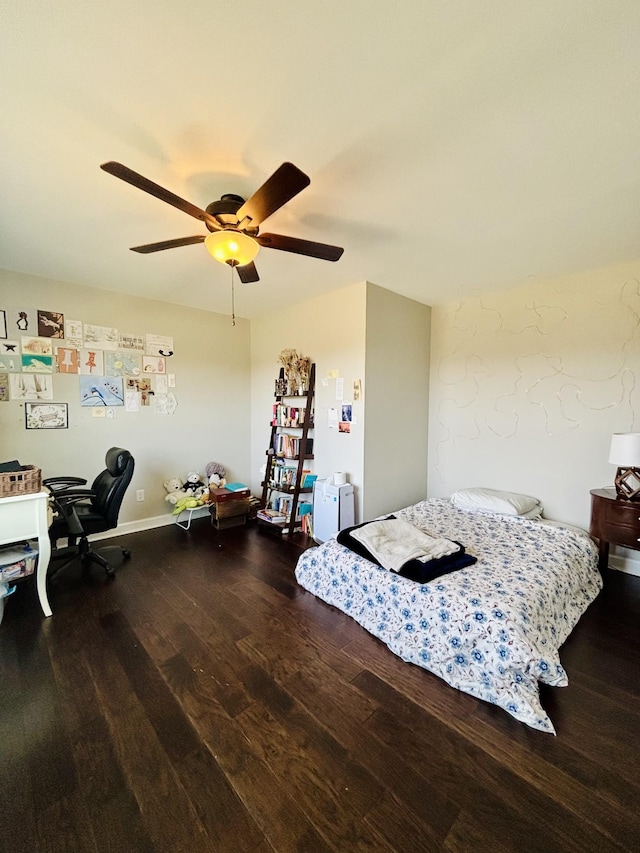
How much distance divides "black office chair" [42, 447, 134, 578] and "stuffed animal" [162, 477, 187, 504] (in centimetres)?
87

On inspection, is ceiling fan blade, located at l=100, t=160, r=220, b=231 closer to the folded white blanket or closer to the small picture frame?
the folded white blanket

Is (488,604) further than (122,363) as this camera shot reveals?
No

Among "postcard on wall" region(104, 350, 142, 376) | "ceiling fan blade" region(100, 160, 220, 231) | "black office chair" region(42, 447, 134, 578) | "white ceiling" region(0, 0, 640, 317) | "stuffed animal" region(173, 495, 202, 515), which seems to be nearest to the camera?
"white ceiling" region(0, 0, 640, 317)

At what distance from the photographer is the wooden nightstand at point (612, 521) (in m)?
2.29

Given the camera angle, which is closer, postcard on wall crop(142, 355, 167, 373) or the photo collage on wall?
the photo collage on wall

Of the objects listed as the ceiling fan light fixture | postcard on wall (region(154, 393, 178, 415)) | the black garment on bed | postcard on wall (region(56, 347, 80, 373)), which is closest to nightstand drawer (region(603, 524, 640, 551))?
the black garment on bed

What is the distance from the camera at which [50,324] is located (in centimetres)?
305

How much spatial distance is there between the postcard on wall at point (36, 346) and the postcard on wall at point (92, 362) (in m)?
0.25

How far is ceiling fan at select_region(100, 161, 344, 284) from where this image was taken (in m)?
1.35

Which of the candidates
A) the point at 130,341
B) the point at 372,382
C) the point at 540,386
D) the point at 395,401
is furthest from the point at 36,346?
the point at 540,386

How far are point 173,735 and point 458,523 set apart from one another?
2.36 metres

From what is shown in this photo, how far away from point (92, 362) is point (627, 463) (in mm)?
4600

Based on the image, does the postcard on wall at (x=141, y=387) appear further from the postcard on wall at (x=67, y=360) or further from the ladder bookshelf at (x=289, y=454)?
the ladder bookshelf at (x=289, y=454)

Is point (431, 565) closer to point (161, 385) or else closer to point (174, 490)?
point (174, 490)
